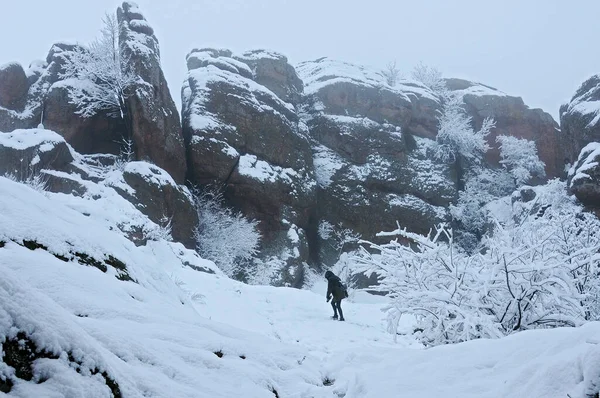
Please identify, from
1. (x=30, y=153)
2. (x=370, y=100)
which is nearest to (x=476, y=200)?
(x=370, y=100)

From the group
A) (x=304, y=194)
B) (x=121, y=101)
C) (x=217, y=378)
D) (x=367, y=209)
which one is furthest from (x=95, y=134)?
(x=217, y=378)

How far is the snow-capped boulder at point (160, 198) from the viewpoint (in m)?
19.5

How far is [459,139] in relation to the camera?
33844 mm

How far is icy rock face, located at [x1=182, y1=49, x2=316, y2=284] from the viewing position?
2508 cm

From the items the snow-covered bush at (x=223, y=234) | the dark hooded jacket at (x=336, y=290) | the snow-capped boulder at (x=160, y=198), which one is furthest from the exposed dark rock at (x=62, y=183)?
the dark hooded jacket at (x=336, y=290)

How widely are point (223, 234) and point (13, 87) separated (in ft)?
40.7

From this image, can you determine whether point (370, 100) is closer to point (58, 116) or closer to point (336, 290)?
point (58, 116)

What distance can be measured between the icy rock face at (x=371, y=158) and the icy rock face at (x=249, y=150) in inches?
91.1

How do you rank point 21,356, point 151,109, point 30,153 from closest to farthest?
point 21,356 < point 30,153 < point 151,109

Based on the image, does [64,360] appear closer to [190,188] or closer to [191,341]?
[191,341]

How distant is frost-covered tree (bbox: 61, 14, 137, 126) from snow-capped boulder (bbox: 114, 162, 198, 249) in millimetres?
4707

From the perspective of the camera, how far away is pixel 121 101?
23.8 metres

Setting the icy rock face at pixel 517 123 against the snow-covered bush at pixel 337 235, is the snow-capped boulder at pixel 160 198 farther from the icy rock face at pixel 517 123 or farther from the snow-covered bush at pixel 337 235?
the icy rock face at pixel 517 123

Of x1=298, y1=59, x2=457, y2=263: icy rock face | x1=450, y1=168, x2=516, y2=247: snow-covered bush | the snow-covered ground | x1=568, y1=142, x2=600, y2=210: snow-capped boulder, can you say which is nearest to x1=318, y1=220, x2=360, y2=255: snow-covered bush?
x1=298, y1=59, x2=457, y2=263: icy rock face
